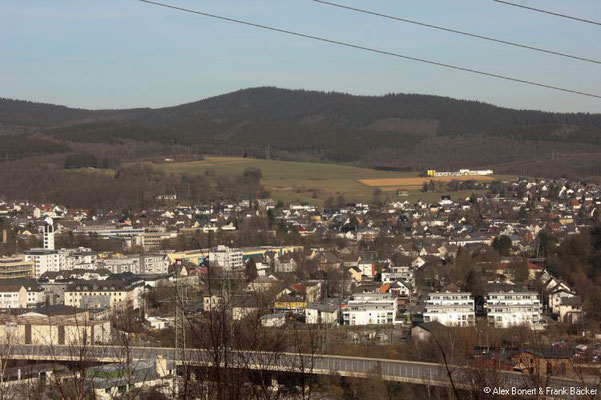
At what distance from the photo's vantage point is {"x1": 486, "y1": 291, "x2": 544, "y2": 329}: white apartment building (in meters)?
16.3

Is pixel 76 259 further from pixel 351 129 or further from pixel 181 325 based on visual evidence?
pixel 351 129

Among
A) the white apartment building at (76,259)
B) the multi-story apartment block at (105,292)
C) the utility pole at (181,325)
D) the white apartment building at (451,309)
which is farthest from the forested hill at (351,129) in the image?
the utility pole at (181,325)

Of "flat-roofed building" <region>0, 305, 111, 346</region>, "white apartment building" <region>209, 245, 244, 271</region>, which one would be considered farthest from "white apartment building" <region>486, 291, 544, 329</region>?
"white apartment building" <region>209, 245, 244, 271</region>

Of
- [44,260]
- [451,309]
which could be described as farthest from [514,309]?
[44,260]

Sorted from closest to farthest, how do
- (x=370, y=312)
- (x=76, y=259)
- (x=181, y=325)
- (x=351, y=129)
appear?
(x=181, y=325), (x=370, y=312), (x=76, y=259), (x=351, y=129)

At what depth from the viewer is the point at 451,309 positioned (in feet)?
55.1

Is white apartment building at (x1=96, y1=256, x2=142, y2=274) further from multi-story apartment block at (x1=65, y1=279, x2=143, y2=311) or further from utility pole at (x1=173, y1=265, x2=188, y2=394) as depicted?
utility pole at (x1=173, y1=265, x2=188, y2=394)

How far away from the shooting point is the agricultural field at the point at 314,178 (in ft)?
134

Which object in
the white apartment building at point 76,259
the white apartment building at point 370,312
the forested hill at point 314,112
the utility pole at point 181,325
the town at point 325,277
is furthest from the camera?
the forested hill at point 314,112

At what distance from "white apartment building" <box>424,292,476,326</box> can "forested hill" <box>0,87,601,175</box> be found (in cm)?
3169

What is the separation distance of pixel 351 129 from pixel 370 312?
46.5 meters

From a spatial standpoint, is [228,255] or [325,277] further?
[228,255]

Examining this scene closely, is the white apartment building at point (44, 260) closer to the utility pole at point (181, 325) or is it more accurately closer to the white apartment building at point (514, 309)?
the white apartment building at point (514, 309)

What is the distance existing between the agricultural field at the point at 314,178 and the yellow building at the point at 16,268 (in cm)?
1577
